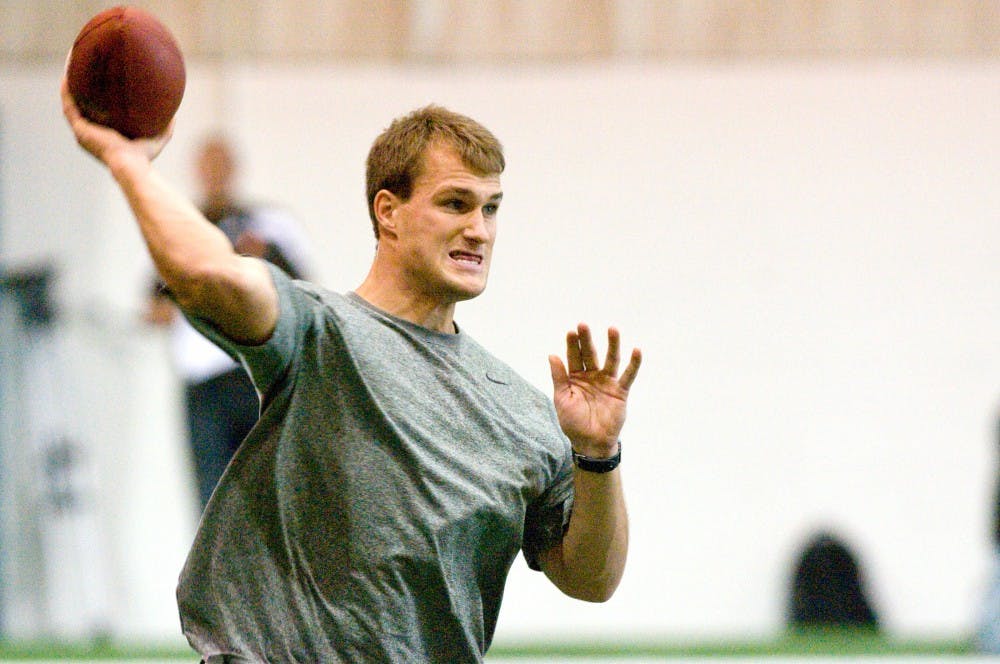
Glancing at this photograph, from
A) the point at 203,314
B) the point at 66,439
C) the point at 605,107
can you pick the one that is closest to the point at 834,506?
the point at 605,107

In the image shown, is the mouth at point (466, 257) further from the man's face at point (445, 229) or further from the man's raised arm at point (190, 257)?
→ the man's raised arm at point (190, 257)

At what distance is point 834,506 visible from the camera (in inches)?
243

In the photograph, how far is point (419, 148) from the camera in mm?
2188

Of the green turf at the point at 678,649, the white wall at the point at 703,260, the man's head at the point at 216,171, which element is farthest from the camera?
the white wall at the point at 703,260

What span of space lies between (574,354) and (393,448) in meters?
0.33

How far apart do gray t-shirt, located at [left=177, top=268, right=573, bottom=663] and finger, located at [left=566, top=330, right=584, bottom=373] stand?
8.9 inches

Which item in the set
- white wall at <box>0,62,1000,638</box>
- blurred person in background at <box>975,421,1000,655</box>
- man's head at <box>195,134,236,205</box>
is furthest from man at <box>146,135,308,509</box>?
blurred person in background at <box>975,421,1000,655</box>

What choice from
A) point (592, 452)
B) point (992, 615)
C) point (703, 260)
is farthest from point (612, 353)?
point (703, 260)

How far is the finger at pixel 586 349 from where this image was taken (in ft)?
7.03

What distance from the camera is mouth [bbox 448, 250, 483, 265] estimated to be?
2.16 metres

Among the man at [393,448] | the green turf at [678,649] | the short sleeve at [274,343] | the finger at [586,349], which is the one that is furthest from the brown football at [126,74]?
the green turf at [678,649]

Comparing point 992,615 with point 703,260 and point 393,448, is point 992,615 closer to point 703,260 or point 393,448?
point 703,260

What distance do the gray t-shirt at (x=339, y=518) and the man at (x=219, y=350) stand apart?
2.56 metres

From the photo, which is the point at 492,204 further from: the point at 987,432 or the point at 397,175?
the point at 987,432
